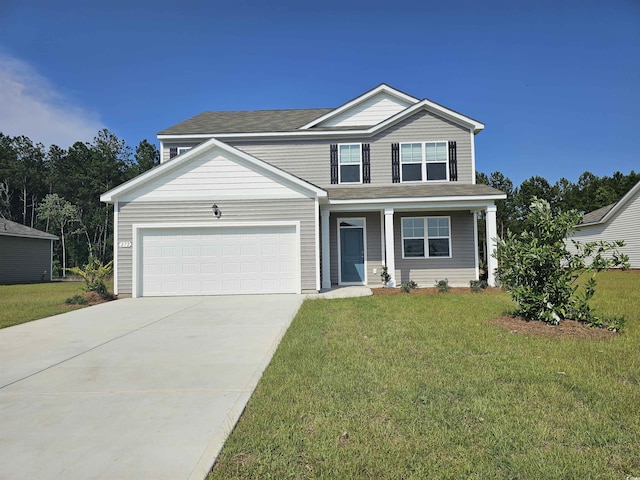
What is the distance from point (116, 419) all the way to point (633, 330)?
289 inches

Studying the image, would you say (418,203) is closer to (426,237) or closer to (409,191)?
(409,191)

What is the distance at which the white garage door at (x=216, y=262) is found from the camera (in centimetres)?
1191

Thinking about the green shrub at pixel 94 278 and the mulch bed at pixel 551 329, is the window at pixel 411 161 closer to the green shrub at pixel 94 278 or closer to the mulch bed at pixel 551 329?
the mulch bed at pixel 551 329

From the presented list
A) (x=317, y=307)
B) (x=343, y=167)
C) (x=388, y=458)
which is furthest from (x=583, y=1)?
(x=388, y=458)

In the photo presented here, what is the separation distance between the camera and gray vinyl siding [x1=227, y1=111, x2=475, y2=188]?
1432 centimetres

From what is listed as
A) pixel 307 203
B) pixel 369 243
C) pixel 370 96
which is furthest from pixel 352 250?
pixel 370 96

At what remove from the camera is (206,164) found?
468 inches

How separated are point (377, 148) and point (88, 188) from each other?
34452 millimetres

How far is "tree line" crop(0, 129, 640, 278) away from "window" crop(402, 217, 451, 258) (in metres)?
22.0

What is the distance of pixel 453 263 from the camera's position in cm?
1419

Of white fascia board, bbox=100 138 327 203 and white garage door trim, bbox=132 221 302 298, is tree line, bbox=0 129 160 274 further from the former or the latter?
white garage door trim, bbox=132 221 302 298

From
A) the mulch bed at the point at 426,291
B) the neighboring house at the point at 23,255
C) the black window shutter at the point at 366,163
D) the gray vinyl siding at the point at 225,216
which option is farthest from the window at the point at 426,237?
the neighboring house at the point at 23,255

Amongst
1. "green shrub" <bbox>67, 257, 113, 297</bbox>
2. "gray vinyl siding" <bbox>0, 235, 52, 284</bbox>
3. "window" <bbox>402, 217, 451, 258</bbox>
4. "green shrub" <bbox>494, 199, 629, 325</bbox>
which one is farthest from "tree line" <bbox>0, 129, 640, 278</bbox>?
"green shrub" <bbox>494, 199, 629, 325</bbox>

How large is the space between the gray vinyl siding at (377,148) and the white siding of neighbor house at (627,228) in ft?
35.1
